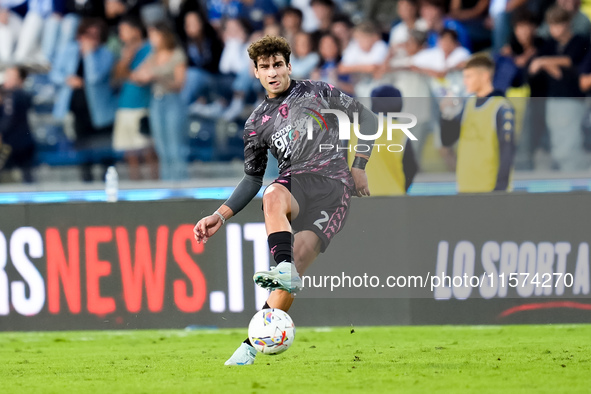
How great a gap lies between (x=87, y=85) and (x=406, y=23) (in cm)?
358

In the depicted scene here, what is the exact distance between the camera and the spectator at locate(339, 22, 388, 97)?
987 centimetres

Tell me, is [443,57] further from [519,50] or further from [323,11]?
[323,11]

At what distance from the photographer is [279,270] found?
5199 mm

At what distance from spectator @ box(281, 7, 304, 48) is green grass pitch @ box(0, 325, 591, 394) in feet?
12.9

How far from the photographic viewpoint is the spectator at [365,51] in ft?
32.4

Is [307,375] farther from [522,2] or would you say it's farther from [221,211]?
[522,2]

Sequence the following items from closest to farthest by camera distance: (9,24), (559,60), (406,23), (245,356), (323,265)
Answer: (245,356), (323,265), (559,60), (406,23), (9,24)

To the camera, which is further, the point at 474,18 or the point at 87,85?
the point at 474,18

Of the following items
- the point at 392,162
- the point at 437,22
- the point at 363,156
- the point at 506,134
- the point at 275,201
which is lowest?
the point at 275,201

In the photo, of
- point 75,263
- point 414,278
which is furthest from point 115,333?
point 414,278

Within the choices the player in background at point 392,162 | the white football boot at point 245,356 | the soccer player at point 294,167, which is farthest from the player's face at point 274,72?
the player in background at point 392,162

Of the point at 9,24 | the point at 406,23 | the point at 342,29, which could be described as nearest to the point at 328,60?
the point at 342,29

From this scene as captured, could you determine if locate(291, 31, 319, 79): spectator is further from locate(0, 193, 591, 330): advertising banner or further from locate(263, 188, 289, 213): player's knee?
locate(263, 188, 289, 213): player's knee

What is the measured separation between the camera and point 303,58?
1007 centimetres
